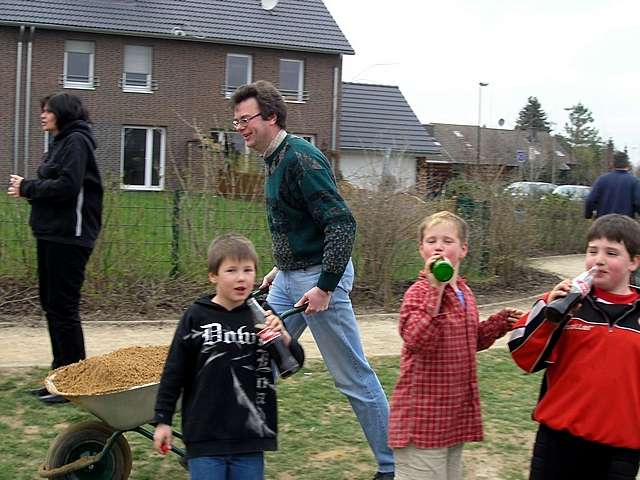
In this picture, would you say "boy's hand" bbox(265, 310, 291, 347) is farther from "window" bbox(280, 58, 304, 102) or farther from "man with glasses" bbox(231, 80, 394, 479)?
"window" bbox(280, 58, 304, 102)

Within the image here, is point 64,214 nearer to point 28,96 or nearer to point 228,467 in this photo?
point 228,467

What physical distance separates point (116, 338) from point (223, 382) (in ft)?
16.3

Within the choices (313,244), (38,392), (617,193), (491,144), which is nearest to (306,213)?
(313,244)

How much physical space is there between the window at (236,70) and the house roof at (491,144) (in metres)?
7.82

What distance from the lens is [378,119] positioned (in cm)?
3494

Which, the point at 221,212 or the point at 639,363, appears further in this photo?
the point at 221,212

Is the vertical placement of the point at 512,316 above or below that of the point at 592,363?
above

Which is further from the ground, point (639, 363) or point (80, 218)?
point (80, 218)

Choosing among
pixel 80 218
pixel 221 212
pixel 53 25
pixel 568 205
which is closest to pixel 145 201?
pixel 221 212

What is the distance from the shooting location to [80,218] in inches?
222

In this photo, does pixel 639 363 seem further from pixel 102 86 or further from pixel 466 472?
pixel 102 86

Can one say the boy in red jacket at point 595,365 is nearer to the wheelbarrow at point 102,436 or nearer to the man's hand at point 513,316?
the man's hand at point 513,316

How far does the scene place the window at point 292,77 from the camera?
31922 mm

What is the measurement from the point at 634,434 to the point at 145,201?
741cm
